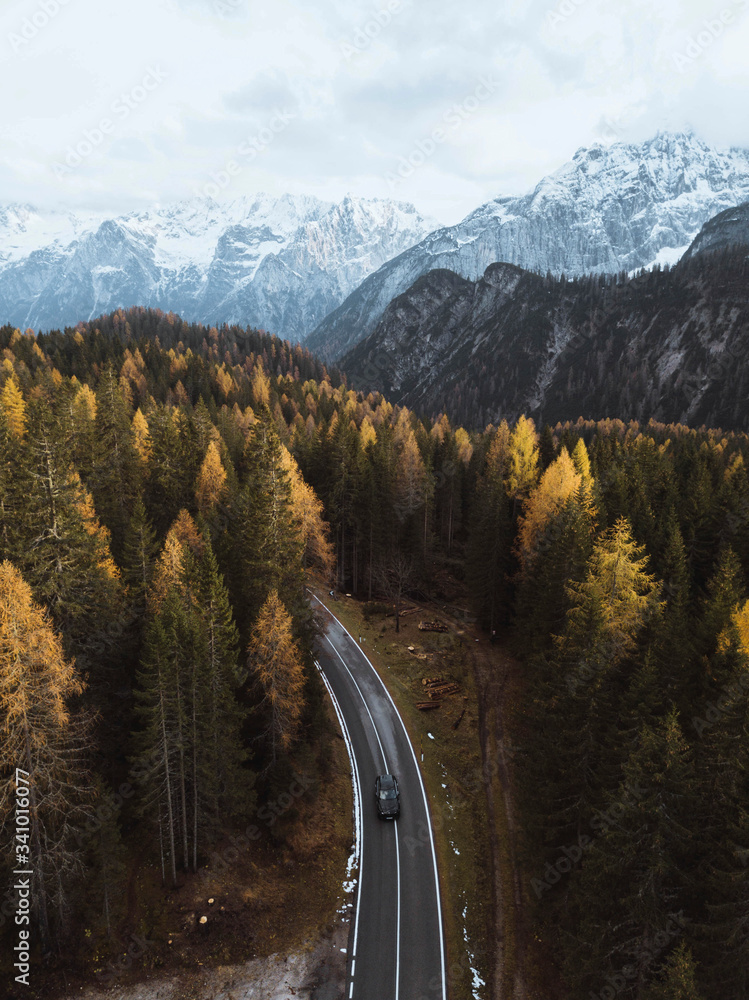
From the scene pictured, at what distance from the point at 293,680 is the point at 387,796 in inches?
367

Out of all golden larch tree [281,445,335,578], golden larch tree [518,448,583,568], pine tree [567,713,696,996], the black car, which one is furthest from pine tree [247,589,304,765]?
golden larch tree [518,448,583,568]

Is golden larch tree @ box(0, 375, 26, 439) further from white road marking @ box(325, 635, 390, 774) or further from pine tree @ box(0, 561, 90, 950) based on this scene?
pine tree @ box(0, 561, 90, 950)

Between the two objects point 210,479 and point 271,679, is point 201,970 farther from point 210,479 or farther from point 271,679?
point 210,479

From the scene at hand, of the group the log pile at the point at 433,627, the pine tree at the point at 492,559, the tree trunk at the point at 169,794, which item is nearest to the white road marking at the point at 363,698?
the log pile at the point at 433,627

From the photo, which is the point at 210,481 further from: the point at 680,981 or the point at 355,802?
the point at 680,981

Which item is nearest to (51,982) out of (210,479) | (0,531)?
(0,531)

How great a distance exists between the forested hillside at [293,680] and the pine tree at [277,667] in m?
0.15

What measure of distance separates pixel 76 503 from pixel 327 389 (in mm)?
107406

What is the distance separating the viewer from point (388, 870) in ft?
85.3

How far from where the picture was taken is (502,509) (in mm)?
44250

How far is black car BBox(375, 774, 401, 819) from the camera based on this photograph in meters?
28.6

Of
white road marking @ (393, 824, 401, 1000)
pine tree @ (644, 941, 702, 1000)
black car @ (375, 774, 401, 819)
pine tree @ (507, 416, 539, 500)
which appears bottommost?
white road marking @ (393, 824, 401, 1000)

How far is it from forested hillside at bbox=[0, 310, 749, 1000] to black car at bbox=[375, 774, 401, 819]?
15.3 feet

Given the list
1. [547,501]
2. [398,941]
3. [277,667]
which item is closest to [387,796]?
[398,941]
